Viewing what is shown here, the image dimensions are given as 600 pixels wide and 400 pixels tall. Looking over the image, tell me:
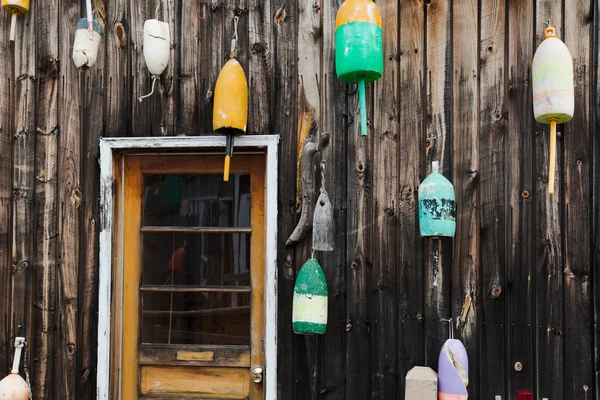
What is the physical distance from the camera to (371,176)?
2.88 metres

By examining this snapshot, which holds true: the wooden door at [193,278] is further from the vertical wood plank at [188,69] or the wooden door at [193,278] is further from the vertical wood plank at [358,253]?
the vertical wood plank at [358,253]

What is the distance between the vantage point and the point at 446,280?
2.82m

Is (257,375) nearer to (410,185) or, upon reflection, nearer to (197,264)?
(197,264)

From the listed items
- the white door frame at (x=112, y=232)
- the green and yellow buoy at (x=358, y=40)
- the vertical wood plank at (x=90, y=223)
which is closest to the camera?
the green and yellow buoy at (x=358, y=40)

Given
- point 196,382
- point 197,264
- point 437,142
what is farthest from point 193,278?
point 437,142

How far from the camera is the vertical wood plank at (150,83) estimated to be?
2988 mm

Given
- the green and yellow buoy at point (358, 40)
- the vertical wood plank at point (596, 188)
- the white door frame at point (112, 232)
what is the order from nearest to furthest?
the green and yellow buoy at point (358, 40), the vertical wood plank at point (596, 188), the white door frame at point (112, 232)

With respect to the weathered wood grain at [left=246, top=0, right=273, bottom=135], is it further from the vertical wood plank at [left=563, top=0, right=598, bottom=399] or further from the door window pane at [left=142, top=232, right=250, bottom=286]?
the vertical wood plank at [left=563, top=0, right=598, bottom=399]

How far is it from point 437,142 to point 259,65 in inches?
38.2

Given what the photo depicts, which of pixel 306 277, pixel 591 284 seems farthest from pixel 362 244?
pixel 591 284

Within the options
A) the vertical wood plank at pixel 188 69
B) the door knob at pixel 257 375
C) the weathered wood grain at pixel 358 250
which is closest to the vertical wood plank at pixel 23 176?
the vertical wood plank at pixel 188 69

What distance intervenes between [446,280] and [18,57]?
2492mm

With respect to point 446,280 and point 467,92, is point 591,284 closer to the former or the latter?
point 446,280

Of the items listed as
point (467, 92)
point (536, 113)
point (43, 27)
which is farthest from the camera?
point (43, 27)
